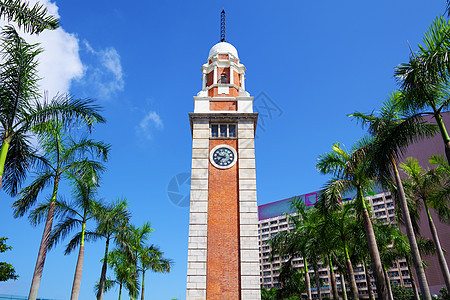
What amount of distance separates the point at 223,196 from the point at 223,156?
2.98 metres

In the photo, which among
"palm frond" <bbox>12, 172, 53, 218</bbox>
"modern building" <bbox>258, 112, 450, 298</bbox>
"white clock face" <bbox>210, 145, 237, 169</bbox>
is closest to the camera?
"palm frond" <bbox>12, 172, 53, 218</bbox>

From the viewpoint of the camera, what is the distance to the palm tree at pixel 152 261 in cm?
2798

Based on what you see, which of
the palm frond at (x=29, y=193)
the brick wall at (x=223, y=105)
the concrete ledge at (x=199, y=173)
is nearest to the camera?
the palm frond at (x=29, y=193)

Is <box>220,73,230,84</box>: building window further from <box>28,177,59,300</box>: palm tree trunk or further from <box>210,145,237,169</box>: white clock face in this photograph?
<box>28,177,59,300</box>: palm tree trunk

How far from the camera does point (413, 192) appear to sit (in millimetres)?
20953

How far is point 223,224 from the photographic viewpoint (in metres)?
22.8

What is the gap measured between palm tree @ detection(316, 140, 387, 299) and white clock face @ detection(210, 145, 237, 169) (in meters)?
7.25

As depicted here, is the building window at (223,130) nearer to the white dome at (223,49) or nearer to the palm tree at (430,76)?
the white dome at (223,49)

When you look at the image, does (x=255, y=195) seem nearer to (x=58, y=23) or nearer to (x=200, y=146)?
(x=200, y=146)

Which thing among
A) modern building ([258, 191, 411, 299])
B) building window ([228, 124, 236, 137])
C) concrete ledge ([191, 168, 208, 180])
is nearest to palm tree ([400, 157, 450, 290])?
building window ([228, 124, 236, 137])

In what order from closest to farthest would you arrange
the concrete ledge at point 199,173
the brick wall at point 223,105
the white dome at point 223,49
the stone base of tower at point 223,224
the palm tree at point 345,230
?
the stone base of tower at point 223,224
the palm tree at point 345,230
the concrete ledge at point 199,173
the brick wall at point 223,105
the white dome at point 223,49

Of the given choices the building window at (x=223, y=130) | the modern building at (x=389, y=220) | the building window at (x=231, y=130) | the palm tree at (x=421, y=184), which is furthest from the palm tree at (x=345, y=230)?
the building window at (x=223, y=130)

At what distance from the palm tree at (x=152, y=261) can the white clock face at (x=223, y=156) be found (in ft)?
30.5

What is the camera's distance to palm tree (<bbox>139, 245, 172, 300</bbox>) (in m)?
28.0
